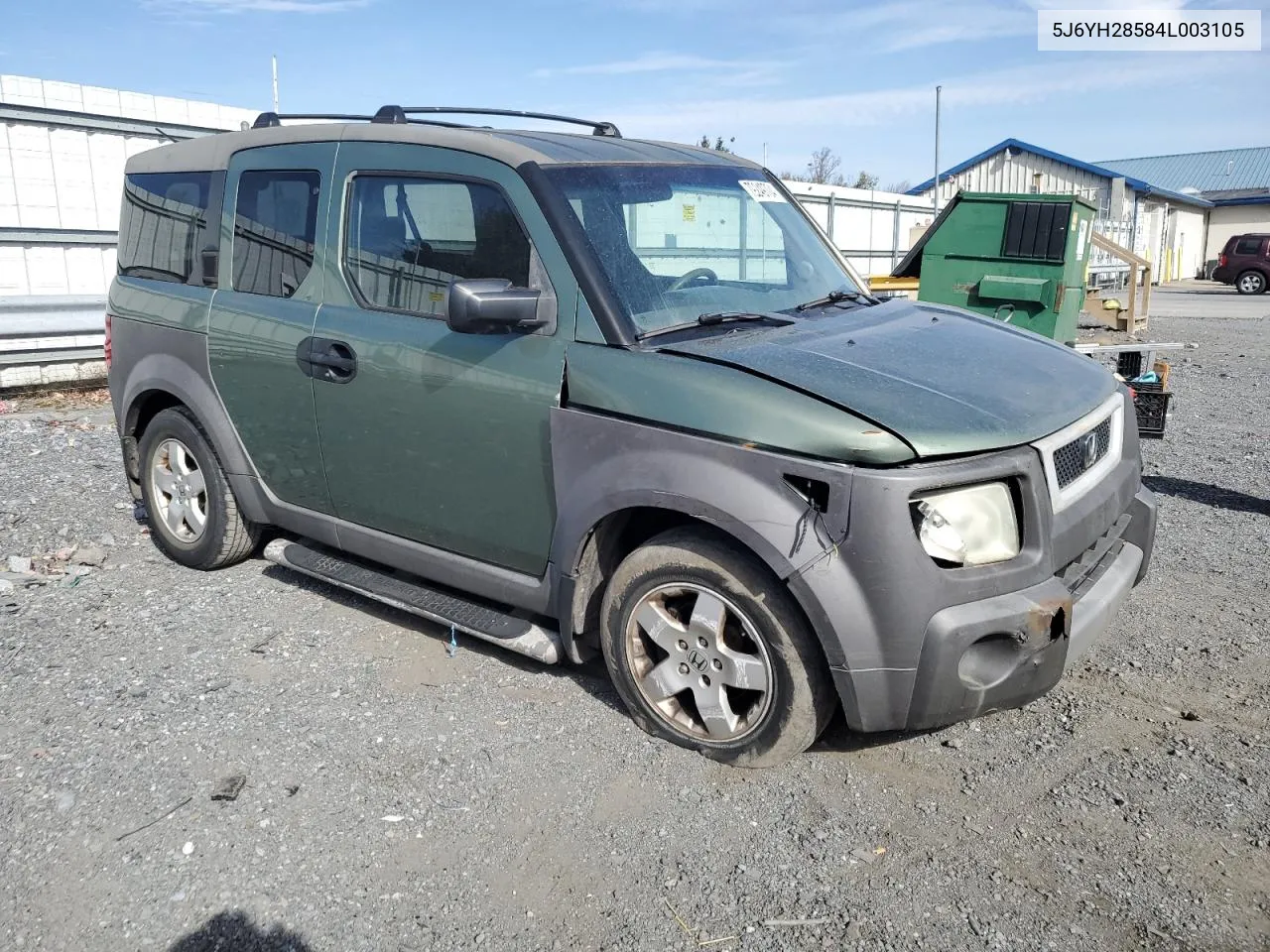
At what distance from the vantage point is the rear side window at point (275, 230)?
4242 mm

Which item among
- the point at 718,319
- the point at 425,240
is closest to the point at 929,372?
the point at 718,319

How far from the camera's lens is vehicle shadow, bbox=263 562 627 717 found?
395 centimetres

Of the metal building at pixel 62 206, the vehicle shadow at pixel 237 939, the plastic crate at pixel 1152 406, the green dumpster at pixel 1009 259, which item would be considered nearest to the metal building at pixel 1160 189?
the green dumpster at pixel 1009 259

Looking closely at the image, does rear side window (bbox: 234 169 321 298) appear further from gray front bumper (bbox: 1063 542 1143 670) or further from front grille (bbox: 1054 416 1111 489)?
gray front bumper (bbox: 1063 542 1143 670)

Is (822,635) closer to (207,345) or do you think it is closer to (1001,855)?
(1001,855)

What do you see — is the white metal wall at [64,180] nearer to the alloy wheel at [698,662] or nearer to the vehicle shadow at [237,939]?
the alloy wheel at [698,662]

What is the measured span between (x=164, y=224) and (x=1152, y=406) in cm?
636

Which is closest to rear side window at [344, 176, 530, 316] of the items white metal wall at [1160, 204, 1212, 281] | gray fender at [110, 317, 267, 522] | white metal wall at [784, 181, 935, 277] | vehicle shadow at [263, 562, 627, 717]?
gray fender at [110, 317, 267, 522]

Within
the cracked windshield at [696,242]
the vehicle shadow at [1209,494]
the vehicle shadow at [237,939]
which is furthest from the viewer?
the vehicle shadow at [1209,494]

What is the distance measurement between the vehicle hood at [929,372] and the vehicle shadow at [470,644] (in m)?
1.41

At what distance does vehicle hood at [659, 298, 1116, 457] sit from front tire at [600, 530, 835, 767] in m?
0.59

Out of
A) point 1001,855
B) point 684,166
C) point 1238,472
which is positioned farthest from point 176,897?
point 1238,472

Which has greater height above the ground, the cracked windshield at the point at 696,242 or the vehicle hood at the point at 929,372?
the cracked windshield at the point at 696,242

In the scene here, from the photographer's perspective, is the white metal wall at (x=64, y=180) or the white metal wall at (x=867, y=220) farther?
the white metal wall at (x=867, y=220)
